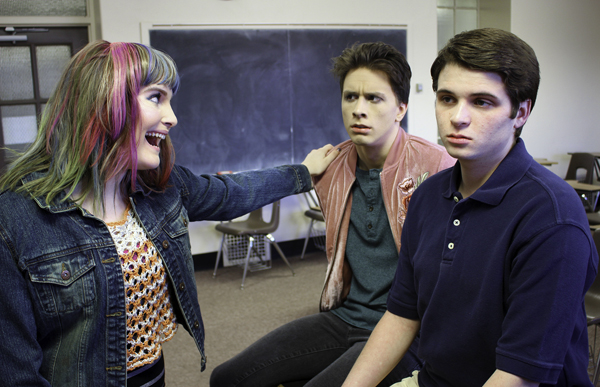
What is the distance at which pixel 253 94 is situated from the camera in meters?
4.77

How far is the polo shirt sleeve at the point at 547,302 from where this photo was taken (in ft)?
2.93

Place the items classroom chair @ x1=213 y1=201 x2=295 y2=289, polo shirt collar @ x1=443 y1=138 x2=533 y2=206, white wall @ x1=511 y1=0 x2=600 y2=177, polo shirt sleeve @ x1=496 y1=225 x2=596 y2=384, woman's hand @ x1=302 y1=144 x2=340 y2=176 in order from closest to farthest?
polo shirt sleeve @ x1=496 y1=225 x2=596 y2=384
polo shirt collar @ x1=443 y1=138 x2=533 y2=206
woman's hand @ x1=302 y1=144 x2=340 y2=176
classroom chair @ x1=213 y1=201 x2=295 y2=289
white wall @ x1=511 y1=0 x2=600 y2=177

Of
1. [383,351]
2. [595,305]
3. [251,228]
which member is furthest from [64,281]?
[251,228]

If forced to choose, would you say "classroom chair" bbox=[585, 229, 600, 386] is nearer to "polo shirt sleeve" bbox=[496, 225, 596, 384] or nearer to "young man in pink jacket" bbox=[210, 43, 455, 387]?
"young man in pink jacket" bbox=[210, 43, 455, 387]

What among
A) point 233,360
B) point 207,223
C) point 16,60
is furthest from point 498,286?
point 16,60

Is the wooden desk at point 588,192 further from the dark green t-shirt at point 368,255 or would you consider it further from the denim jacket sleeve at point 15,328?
the denim jacket sleeve at point 15,328

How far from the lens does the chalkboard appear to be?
4531mm

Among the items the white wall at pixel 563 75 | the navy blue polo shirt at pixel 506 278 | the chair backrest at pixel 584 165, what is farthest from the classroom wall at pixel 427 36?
the navy blue polo shirt at pixel 506 278

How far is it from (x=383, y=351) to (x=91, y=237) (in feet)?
2.51

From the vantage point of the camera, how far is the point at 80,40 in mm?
4578

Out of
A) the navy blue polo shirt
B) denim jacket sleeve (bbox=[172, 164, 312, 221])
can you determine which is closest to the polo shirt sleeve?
the navy blue polo shirt

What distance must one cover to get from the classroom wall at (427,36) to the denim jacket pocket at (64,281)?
11.7 ft

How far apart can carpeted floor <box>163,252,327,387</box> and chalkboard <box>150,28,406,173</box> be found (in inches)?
41.6

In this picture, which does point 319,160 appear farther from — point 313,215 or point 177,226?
point 313,215
